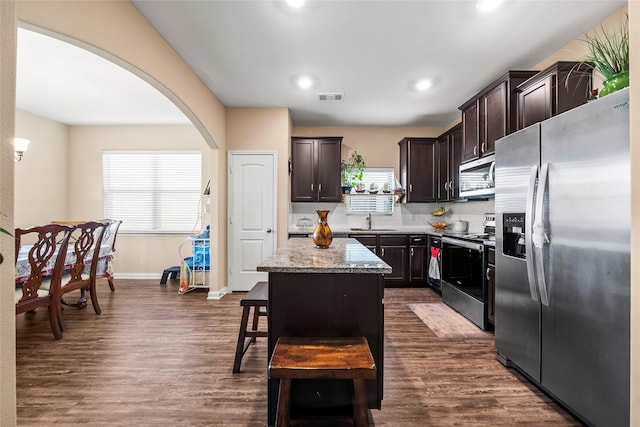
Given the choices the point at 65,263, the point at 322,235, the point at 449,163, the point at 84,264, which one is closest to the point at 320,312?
the point at 322,235

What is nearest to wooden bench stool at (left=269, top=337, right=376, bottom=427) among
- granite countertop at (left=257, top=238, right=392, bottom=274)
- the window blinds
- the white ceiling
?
granite countertop at (left=257, top=238, right=392, bottom=274)

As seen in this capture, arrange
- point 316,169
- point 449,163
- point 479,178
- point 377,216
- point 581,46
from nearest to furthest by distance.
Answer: point 581,46
point 479,178
point 449,163
point 316,169
point 377,216

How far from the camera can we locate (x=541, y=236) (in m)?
1.88

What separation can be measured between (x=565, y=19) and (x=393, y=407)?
3.19m

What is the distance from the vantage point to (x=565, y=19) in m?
2.45

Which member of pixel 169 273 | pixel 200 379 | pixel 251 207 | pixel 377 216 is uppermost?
pixel 251 207

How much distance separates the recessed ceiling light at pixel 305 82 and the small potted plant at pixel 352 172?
1.76 meters

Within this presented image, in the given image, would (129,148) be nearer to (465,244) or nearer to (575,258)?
(465,244)

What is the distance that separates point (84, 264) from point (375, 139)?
4659 mm

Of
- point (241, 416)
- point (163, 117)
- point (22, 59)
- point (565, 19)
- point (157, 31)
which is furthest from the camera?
point (163, 117)

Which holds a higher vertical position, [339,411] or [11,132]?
[11,132]

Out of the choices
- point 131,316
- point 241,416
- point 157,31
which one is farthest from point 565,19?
point 131,316

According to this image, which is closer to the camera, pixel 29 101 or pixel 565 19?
pixel 565 19

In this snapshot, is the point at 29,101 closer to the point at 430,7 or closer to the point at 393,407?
the point at 430,7
